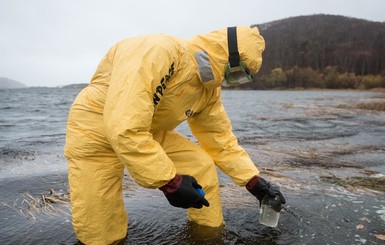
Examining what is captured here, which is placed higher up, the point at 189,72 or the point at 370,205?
the point at 189,72

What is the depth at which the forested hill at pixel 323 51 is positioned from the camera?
8819 cm

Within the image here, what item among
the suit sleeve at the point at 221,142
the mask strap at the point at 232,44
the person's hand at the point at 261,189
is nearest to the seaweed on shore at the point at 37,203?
the suit sleeve at the point at 221,142

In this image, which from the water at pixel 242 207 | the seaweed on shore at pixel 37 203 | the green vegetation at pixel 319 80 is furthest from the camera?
the green vegetation at pixel 319 80

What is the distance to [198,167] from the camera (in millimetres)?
3379

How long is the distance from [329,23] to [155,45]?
16363cm

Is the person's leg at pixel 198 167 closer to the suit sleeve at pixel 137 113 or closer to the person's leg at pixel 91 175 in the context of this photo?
the person's leg at pixel 91 175

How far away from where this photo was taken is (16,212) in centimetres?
389

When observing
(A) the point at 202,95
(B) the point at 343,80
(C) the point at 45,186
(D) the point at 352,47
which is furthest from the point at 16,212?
(D) the point at 352,47

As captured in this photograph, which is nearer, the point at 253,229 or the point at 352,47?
the point at 253,229

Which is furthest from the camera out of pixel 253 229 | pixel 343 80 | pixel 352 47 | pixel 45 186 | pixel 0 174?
pixel 352 47

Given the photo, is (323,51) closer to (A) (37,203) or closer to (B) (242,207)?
(B) (242,207)

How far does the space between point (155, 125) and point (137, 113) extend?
2.43 ft

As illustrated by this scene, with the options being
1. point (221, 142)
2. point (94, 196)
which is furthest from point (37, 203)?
point (221, 142)

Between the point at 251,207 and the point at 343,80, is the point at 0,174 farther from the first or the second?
the point at 343,80
